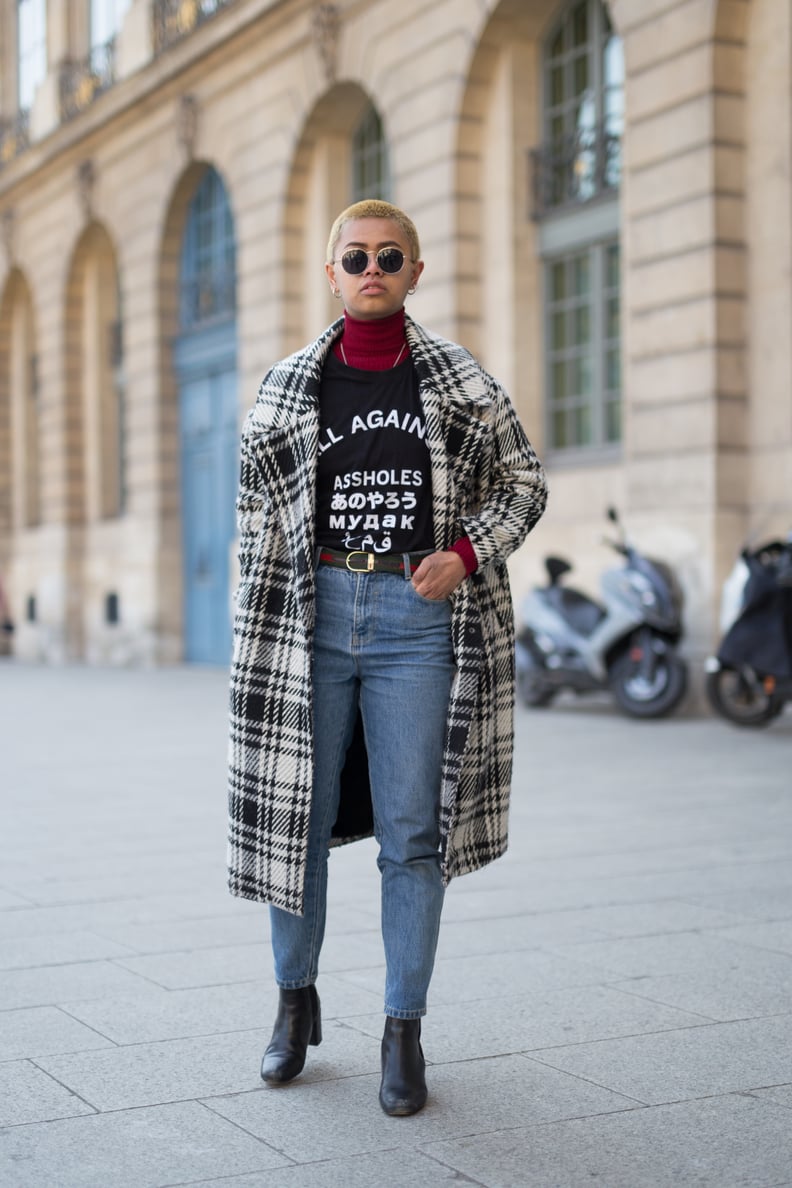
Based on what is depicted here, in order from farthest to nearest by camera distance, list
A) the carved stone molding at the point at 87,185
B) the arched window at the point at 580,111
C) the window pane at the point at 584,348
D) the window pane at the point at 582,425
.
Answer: the carved stone molding at the point at 87,185, the window pane at the point at 582,425, the window pane at the point at 584,348, the arched window at the point at 580,111

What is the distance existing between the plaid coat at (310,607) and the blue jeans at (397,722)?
0.04 meters

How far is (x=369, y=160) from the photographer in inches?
720

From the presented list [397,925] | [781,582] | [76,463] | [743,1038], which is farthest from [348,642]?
[76,463]

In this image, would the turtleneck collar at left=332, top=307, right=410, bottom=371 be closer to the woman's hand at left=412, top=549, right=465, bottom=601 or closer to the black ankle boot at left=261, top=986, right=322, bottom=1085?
the woman's hand at left=412, top=549, right=465, bottom=601

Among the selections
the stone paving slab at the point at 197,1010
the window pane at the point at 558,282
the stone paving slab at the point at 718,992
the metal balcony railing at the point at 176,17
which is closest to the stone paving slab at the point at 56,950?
the stone paving slab at the point at 197,1010

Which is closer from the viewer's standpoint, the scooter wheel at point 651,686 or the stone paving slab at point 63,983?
the stone paving slab at point 63,983

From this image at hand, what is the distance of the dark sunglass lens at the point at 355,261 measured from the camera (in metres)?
3.69

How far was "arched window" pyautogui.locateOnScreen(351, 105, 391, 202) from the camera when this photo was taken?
18.0 meters

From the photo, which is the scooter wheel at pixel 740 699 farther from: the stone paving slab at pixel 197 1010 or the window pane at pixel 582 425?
the stone paving slab at pixel 197 1010

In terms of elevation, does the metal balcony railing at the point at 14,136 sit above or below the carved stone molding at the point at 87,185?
above

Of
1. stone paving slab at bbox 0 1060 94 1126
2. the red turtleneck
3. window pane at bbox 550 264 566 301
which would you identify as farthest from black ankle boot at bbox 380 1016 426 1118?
window pane at bbox 550 264 566 301

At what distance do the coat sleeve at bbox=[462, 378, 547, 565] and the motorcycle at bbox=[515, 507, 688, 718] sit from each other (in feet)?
26.7

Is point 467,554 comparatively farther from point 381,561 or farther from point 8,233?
point 8,233

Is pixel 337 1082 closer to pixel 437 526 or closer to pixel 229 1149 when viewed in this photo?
pixel 229 1149
